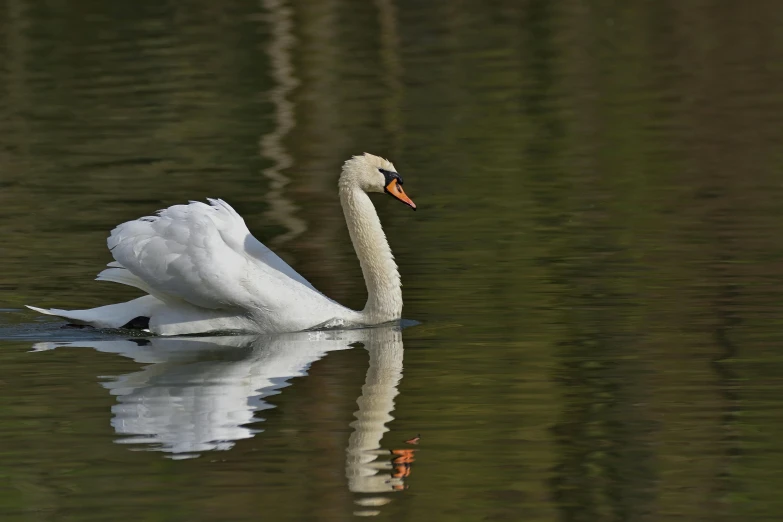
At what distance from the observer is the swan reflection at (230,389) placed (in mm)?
8742

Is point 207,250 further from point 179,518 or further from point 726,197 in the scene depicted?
point 726,197

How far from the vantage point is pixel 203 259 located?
1152 cm

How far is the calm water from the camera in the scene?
8.18m

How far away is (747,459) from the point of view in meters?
8.36

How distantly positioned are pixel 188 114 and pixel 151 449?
1559cm

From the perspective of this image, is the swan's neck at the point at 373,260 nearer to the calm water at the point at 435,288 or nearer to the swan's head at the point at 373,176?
the swan's head at the point at 373,176

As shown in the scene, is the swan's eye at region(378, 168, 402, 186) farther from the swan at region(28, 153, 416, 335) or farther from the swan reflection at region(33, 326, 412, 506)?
the swan reflection at region(33, 326, 412, 506)

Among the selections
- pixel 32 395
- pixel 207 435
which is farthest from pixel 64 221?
pixel 207 435

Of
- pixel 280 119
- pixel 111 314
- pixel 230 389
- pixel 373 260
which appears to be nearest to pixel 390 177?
pixel 373 260

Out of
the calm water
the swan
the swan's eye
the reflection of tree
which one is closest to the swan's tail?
the swan

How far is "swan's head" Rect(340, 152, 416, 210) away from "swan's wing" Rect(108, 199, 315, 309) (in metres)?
0.87

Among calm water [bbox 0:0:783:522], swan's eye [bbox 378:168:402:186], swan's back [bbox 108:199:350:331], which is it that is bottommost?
calm water [bbox 0:0:783:522]

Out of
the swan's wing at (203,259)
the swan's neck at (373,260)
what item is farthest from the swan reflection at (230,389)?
the swan's wing at (203,259)

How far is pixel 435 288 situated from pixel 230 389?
3315 millimetres
